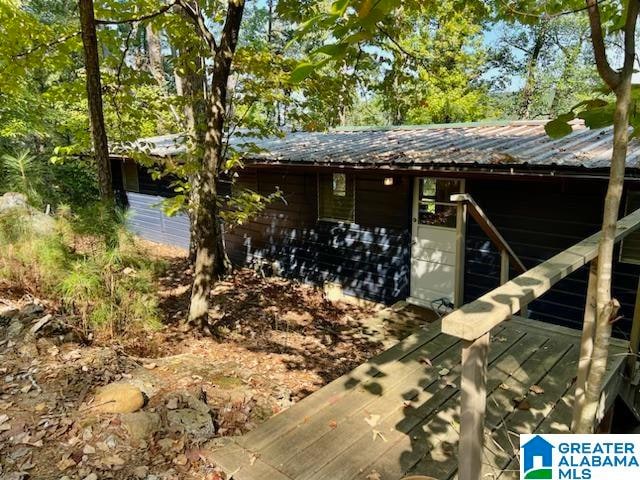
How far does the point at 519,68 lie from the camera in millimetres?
20328

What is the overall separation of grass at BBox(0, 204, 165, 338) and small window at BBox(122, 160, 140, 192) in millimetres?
7881

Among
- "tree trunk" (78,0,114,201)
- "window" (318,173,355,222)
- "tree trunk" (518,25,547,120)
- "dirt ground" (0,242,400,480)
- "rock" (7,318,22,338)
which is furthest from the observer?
"tree trunk" (518,25,547,120)

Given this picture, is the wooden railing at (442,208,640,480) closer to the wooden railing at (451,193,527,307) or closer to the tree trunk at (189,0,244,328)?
the wooden railing at (451,193,527,307)

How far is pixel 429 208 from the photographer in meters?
6.68

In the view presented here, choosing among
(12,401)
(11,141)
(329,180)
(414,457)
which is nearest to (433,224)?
(329,180)

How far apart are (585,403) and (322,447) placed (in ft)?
5.20

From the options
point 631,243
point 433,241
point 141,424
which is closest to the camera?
point 141,424

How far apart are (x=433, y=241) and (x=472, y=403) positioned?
526 centimetres

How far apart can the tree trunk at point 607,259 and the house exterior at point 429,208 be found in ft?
8.79

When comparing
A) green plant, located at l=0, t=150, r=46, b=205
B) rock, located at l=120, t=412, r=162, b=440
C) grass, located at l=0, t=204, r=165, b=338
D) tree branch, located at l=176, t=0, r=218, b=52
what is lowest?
rock, located at l=120, t=412, r=162, b=440

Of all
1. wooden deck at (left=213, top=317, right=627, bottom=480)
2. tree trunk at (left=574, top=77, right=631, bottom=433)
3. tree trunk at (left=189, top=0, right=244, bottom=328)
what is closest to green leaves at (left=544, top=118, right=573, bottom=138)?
tree trunk at (left=574, top=77, right=631, bottom=433)

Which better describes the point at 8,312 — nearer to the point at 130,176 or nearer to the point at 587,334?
the point at 587,334

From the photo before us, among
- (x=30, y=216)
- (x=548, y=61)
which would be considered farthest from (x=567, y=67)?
(x=30, y=216)

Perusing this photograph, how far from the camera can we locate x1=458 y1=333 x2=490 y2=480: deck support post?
144 cm
